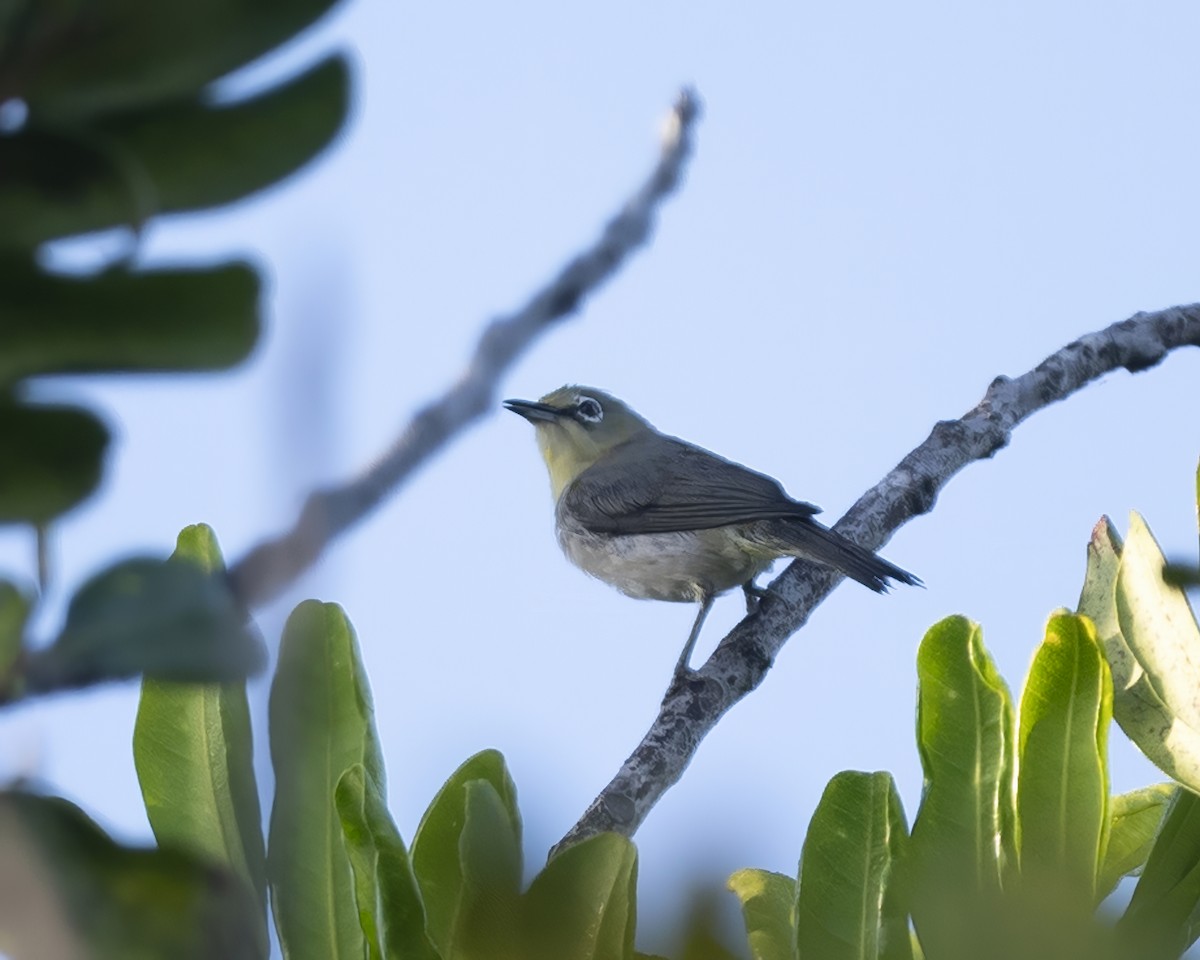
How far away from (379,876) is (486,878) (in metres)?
0.32

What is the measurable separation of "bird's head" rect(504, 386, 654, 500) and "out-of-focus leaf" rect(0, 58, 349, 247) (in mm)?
6835

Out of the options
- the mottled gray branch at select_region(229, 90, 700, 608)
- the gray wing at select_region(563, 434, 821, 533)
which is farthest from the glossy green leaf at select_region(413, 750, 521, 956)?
the gray wing at select_region(563, 434, 821, 533)

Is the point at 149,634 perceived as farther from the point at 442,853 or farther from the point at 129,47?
the point at 442,853

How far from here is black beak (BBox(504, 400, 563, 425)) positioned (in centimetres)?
766

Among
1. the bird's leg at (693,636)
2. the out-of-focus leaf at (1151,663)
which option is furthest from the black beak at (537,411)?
the out-of-focus leaf at (1151,663)

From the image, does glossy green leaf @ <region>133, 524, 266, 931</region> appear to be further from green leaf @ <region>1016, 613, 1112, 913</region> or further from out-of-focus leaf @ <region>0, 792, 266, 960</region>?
out-of-focus leaf @ <region>0, 792, 266, 960</region>

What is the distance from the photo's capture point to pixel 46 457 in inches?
26.4

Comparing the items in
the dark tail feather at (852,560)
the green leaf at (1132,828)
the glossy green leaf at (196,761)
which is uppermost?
the glossy green leaf at (196,761)

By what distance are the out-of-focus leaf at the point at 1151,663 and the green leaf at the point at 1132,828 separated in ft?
0.36

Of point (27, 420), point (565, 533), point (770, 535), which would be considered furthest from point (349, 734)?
point (565, 533)

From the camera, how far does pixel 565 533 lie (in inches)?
275

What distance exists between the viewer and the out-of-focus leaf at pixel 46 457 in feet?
2.17

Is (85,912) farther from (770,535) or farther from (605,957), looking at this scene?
(770,535)

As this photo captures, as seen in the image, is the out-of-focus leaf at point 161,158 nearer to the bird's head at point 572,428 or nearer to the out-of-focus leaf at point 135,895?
the out-of-focus leaf at point 135,895
